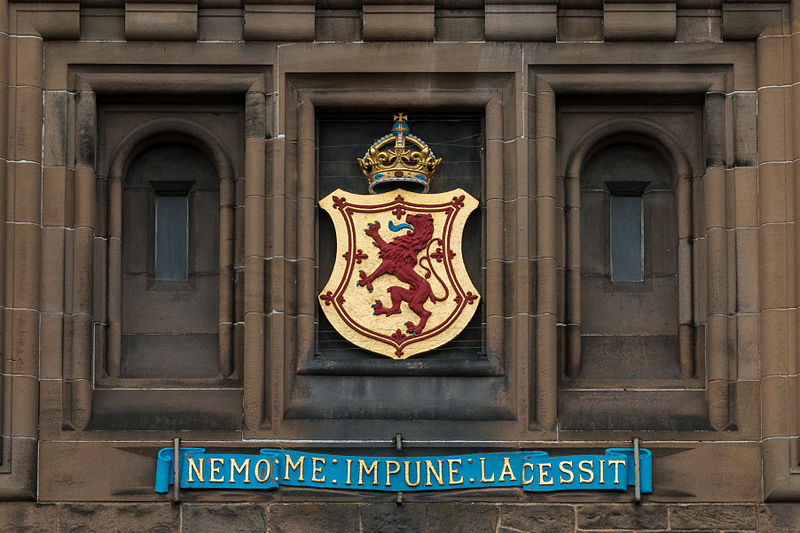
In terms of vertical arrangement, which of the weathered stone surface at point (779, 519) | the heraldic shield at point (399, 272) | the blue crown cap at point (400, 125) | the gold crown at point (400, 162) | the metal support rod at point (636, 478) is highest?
the blue crown cap at point (400, 125)

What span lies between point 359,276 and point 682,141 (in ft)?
11.7

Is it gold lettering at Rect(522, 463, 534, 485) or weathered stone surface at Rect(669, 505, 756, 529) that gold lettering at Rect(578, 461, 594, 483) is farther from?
weathered stone surface at Rect(669, 505, 756, 529)

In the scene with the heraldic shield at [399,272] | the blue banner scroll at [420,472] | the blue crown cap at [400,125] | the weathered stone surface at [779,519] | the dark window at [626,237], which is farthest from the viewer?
the dark window at [626,237]

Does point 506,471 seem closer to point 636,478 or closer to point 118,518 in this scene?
point 636,478

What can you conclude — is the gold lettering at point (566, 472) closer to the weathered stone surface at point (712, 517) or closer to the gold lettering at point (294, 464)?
the weathered stone surface at point (712, 517)

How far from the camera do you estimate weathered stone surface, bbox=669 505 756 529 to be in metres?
24.1

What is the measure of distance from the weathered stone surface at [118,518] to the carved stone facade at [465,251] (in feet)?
0.10

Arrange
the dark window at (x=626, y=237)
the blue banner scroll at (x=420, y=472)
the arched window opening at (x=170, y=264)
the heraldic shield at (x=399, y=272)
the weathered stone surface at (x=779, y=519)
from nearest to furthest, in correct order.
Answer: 1. the weathered stone surface at (x=779, y=519)
2. the blue banner scroll at (x=420, y=472)
3. the heraldic shield at (x=399, y=272)
4. the arched window opening at (x=170, y=264)
5. the dark window at (x=626, y=237)

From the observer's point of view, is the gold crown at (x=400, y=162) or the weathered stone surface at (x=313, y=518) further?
the gold crown at (x=400, y=162)

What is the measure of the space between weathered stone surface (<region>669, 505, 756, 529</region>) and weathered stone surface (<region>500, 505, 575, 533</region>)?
1015mm

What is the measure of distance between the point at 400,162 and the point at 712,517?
4.68 metres

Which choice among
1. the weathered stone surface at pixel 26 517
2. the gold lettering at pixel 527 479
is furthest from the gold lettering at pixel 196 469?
the gold lettering at pixel 527 479

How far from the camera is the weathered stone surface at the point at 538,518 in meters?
24.1

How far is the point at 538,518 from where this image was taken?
79.0ft
